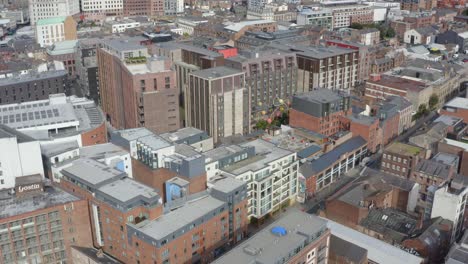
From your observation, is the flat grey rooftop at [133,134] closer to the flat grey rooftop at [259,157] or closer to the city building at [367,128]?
the flat grey rooftop at [259,157]

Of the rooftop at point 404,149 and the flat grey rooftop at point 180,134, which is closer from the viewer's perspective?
the rooftop at point 404,149

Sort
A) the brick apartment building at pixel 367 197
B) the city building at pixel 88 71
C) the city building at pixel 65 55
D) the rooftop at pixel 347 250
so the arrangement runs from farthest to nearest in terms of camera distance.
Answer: the city building at pixel 65 55 < the city building at pixel 88 71 < the brick apartment building at pixel 367 197 < the rooftop at pixel 347 250

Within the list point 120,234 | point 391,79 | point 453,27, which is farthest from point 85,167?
point 453,27

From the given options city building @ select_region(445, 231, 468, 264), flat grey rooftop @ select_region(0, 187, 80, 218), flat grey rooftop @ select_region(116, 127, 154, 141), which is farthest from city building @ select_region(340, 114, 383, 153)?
flat grey rooftop @ select_region(0, 187, 80, 218)

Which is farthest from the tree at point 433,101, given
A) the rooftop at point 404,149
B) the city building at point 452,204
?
the city building at point 452,204

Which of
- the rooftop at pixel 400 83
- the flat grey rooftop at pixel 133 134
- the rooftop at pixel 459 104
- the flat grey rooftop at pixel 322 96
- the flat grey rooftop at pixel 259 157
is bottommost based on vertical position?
the flat grey rooftop at pixel 259 157

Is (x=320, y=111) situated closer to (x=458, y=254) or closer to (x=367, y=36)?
(x=458, y=254)

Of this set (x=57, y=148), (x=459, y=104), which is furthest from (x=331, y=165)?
(x=57, y=148)

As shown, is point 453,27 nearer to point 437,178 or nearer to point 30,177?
point 437,178
